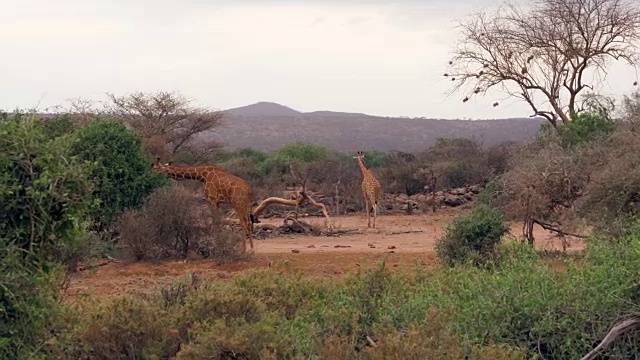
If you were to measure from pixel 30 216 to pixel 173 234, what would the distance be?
397 inches

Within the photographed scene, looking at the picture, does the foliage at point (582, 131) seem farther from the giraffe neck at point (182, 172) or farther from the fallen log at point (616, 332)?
the fallen log at point (616, 332)

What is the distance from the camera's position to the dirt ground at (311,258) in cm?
1302

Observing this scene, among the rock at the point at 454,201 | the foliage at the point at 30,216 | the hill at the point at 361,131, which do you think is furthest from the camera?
the hill at the point at 361,131

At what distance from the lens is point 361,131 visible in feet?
287

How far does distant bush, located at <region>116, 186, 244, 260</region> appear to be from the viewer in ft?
51.8

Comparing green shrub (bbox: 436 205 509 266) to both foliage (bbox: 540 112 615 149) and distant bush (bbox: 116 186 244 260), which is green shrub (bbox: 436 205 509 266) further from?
foliage (bbox: 540 112 615 149)

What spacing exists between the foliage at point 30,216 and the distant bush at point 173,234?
927cm

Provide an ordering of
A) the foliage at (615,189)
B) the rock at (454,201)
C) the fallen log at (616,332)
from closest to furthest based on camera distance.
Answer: the fallen log at (616,332), the foliage at (615,189), the rock at (454,201)

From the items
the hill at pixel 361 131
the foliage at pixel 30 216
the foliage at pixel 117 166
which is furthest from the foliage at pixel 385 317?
the hill at pixel 361 131

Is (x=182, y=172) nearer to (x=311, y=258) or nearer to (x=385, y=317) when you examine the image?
(x=311, y=258)

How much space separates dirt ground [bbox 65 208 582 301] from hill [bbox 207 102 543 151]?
183 ft

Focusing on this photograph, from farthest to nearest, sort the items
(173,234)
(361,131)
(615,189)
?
(361,131) < (173,234) < (615,189)

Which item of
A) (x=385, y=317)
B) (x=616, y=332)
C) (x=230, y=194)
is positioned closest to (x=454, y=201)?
(x=230, y=194)

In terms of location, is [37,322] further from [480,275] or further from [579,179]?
[579,179]
